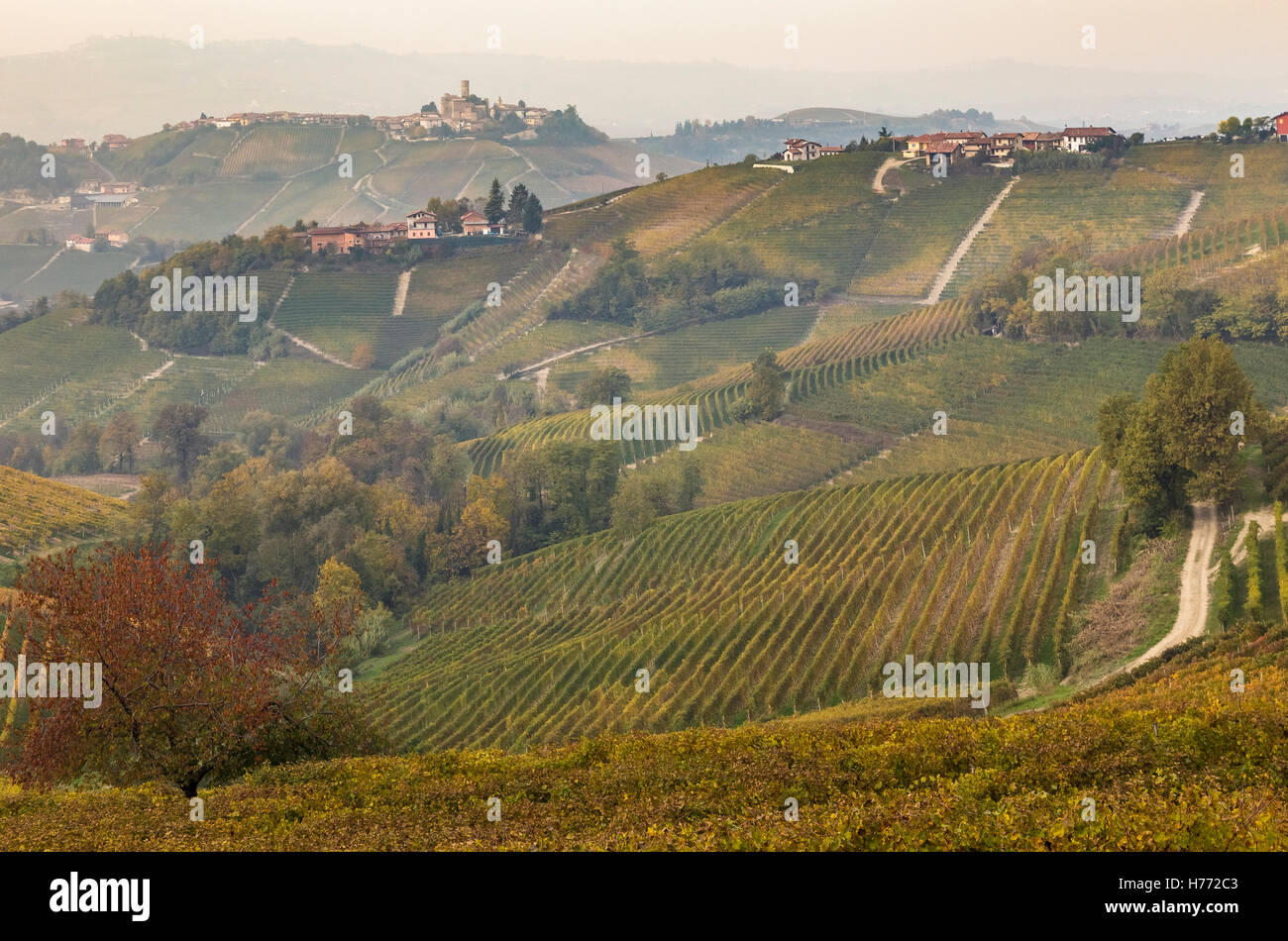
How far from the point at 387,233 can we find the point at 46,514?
7935 centimetres

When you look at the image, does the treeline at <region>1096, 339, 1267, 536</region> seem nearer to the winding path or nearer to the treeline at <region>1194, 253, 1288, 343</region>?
the treeline at <region>1194, 253, 1288, 343</region>

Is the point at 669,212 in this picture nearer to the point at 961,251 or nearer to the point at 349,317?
the point at 961,251

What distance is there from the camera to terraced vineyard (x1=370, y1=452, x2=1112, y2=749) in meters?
31.7

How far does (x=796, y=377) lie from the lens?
81.2 metres

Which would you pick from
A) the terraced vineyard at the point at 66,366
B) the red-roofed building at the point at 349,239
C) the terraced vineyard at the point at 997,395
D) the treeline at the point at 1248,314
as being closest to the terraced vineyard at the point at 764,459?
the terraced vineyard at the point at 997,395

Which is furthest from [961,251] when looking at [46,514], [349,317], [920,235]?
[46,514]

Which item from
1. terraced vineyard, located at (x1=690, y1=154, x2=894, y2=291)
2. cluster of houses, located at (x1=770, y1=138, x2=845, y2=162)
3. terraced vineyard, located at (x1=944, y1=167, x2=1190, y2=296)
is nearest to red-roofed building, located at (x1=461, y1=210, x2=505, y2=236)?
terraced vineyard, located at (x1=690, y1=154, x2=894, y2=291)

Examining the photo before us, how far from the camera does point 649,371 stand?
10450 cm

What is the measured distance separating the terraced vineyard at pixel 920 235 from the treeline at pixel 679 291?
726cm

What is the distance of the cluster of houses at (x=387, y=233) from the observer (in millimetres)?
129500

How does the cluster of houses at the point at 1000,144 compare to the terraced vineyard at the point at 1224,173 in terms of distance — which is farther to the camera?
the cluster of houses at the point at 1000,144

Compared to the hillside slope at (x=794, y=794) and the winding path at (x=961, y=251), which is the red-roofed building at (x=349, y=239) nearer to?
the winding path at (x=961, y=251)

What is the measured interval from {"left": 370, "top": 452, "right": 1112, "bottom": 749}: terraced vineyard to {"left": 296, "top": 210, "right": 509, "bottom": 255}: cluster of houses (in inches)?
3453
